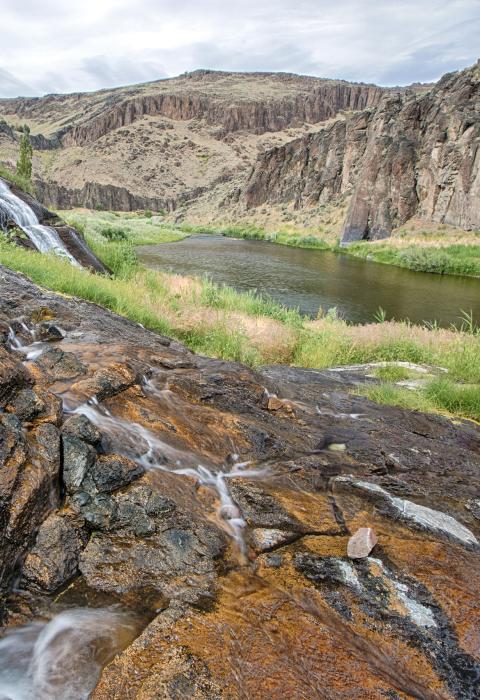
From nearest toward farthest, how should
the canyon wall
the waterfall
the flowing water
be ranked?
the waterfall < the flowing water < the canyon wall

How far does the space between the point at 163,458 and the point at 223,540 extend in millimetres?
906

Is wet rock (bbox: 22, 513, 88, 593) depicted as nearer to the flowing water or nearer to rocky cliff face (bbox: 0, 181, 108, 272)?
rocky cliff face (bbox: 0, 181, 108, 272)

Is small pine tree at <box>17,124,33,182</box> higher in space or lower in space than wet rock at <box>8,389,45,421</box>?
higher

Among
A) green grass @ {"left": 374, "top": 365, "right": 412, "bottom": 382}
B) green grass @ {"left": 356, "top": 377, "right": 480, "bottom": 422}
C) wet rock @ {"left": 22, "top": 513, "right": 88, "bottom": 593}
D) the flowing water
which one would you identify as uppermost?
wet rock @ {"left": 22, "top": 513, "right": 88, "bottom": 593}

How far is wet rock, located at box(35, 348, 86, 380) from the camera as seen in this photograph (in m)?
4.39

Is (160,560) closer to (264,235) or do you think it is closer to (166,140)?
(264,235)

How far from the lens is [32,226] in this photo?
14.6 m

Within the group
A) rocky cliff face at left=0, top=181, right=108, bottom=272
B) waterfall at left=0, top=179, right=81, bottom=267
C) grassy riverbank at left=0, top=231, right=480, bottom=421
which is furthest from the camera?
waterfall at left=0, top=179, right=81, bottom=267

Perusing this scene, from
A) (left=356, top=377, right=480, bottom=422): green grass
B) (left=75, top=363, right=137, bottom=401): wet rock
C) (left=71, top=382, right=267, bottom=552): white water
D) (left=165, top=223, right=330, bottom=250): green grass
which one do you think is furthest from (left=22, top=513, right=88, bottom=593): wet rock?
(left=165, top=223, right=330, bottom=250): green grass

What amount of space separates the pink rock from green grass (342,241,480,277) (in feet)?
Result: 107

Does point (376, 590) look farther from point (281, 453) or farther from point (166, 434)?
point (166, 434)

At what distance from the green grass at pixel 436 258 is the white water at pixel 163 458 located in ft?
107

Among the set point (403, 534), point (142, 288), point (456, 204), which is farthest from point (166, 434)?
point (456, 204)

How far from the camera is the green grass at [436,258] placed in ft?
106
